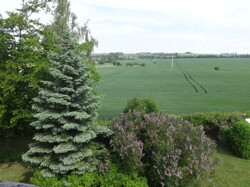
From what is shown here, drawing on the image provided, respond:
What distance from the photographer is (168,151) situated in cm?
613

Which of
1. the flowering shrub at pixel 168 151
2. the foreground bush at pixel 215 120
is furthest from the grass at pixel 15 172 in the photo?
the foreground bush at pixel 215 120

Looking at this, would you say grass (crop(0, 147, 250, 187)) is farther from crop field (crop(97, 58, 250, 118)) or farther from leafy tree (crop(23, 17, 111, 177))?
crop field (crop(97, 58, 250, 118))

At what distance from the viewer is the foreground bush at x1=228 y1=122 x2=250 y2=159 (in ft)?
31.1

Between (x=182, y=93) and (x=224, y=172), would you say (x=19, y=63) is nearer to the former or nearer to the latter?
(x=224, y=172)

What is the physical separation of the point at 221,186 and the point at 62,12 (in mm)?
20454

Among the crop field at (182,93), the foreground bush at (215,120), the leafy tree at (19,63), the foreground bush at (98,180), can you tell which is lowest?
the crop field at (182,93)

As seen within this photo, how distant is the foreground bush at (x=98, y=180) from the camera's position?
21.8 feet

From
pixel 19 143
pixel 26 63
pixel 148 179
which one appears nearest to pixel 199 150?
pixel 148 179

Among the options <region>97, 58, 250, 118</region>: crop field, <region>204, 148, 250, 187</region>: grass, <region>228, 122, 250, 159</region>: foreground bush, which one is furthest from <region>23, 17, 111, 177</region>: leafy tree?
<region>228, 122, 250, 159</region>: foreground bush

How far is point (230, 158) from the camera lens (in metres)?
9.67

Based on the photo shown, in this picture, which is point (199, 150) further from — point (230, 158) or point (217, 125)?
point (217, 125)

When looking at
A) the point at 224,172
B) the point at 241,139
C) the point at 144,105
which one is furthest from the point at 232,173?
the point at 144,105

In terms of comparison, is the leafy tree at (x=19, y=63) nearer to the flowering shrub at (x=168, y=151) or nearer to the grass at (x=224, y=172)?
the grass at (x=224, y=172)

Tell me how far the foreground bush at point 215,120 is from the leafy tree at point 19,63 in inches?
311
